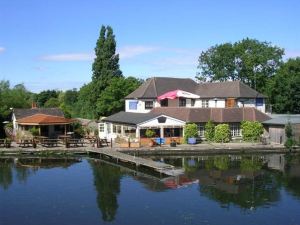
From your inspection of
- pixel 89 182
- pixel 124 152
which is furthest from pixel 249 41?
pixel 89 182

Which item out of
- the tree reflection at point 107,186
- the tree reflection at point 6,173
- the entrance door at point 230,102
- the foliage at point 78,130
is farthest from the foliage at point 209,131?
the tree reflection at point 6,173

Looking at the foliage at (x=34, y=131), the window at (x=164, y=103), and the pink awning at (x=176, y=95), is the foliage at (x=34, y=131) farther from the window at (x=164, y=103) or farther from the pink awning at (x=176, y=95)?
the window at (x=164, y=103)

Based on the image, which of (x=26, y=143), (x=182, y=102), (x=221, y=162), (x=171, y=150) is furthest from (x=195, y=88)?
(x=26, y=143)

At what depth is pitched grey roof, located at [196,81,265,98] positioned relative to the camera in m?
50.1

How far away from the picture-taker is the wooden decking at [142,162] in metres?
29.9

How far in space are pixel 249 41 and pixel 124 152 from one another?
35.5 m

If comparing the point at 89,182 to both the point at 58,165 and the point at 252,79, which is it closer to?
the point at 58,165

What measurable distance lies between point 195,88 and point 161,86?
4466 mm

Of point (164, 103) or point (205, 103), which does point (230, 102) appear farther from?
point (164, 103)

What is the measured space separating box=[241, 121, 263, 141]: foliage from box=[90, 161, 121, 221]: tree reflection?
1645cm

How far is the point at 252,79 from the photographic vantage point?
6600cm

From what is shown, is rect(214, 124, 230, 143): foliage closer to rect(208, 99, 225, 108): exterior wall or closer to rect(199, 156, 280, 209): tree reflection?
rect(208, 99, 225, 108): exterior wall

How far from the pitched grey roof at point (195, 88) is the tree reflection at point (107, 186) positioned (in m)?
18.5

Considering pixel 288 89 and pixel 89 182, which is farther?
pixel 288 89
